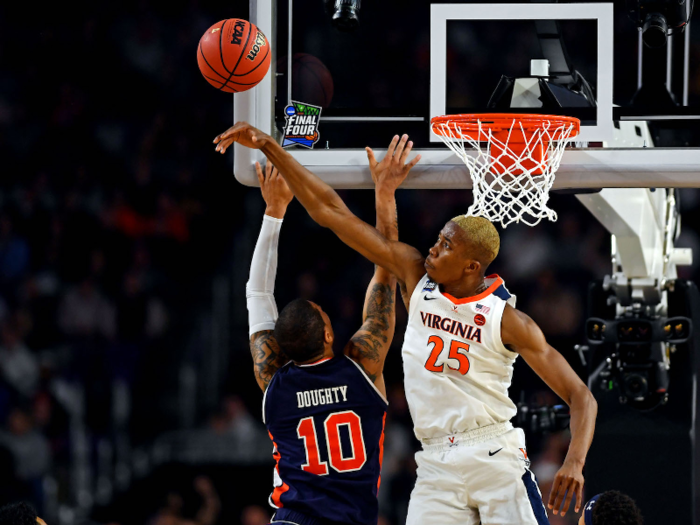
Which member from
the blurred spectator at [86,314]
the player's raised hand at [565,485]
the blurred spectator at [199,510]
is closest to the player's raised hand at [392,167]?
the player's raised hand at [565,485]

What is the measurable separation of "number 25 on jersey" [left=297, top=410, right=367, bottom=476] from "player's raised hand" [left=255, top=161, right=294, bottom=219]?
3.08 feet

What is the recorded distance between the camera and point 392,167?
3.68 m

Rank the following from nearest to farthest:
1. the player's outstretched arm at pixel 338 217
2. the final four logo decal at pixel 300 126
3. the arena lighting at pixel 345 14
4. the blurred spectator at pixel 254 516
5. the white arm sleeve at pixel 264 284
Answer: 1. the player's outstretched arm at pixel 338 217
2. the white arm sleeve at pixel 264 284
3. the final four logo decal at pixel 300 126
4. the arena lighting at pixel 345 14
5. the blurred spectator at pixel 254 516

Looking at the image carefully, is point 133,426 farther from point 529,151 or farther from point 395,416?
point 529,151

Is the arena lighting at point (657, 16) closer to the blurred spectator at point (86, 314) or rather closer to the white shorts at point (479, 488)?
the white shorts at point (479, 488)

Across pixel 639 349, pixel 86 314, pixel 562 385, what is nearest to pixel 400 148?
pixel 562 385

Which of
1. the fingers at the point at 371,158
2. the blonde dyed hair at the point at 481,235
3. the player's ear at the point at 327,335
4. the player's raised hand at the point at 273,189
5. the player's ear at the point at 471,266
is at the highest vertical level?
the fingers at the point at 371,158

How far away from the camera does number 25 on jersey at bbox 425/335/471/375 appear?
10.9 ft

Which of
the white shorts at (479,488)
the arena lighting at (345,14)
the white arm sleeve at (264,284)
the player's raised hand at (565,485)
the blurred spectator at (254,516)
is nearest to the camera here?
the player's raised hand at (565,485)

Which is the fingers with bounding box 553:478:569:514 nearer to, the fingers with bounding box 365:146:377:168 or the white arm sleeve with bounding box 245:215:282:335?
the white arm sleeve with bounding box 245:215:282:335

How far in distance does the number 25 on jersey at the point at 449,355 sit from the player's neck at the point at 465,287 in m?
0.19

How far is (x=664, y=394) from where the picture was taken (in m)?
5.99

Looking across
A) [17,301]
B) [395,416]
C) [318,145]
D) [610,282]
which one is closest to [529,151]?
[318,145]

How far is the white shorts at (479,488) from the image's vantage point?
3.25 metres
